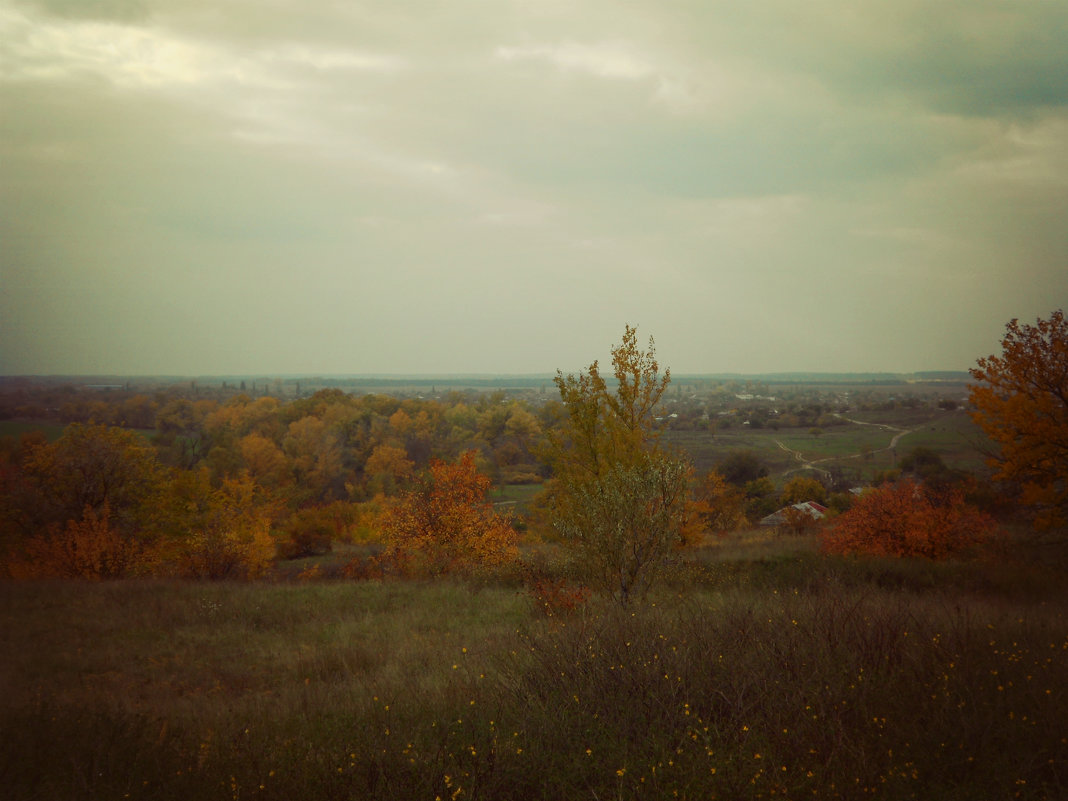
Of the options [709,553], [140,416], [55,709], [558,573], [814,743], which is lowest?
[709,553]

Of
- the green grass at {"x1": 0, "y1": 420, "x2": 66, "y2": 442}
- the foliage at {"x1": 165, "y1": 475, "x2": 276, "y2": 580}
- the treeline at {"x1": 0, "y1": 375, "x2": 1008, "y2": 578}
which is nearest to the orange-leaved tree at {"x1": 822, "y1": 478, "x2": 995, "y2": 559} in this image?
the treeline at {"x1": 0, "y1": 375, "x2": 1008, "y2": 578}

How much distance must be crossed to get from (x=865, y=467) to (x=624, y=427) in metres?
51.4

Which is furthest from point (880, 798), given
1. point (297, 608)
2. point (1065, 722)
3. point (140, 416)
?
point (140, 416)

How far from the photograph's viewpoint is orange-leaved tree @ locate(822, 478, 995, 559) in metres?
17.4

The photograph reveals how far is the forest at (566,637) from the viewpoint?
→ 477 centimetres

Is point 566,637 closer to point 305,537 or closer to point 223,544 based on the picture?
point 223,544

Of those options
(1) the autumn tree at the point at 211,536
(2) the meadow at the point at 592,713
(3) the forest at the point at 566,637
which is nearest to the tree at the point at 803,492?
(3) the forest at the point at 566,637

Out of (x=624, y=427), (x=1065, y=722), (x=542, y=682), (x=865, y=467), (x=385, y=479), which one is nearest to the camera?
(x=1065, y=722)

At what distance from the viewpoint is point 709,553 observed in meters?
23.1

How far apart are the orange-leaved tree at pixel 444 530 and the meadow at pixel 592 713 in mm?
12366

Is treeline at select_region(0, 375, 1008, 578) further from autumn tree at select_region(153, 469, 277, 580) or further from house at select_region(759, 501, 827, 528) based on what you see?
house at select_region(759, 501, 827, 528)

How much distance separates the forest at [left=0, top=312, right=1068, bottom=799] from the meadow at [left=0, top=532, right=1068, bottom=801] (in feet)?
0.12

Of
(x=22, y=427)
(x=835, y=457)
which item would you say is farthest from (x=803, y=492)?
(x=22, y=427)

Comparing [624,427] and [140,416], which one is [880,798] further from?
[140,416]
